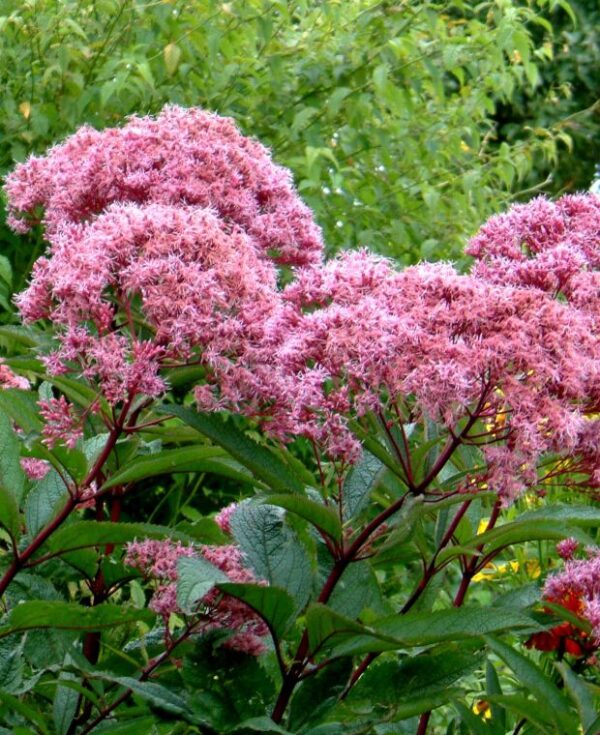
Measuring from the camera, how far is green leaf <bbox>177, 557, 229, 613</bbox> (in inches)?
52.8

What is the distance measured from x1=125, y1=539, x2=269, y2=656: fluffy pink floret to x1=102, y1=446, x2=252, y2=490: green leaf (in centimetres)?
9

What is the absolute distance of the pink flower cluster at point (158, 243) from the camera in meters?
1.54

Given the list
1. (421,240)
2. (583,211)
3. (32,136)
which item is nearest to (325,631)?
(583,211)

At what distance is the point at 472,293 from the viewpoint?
1.49m

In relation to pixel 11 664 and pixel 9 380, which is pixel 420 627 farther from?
pixel 9 380

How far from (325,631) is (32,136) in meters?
2.52

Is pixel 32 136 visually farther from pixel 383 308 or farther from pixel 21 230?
pixel 383 308

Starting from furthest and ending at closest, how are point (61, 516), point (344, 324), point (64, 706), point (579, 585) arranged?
point (579, 585) < point (64, 706) < point (61, 516) < point (344, 324)

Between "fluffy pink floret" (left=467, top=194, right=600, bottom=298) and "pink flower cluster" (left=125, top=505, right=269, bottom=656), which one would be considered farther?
"fluffy pink floret" (left=467, top=194, right=600, bottom=298)

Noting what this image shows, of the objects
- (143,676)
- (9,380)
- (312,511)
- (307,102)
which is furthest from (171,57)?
(312,511)

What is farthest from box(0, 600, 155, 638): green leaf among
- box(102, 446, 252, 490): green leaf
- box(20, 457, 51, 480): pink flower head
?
box(20, 457, 51, 480): pink flower head

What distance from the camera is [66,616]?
153 centimetres

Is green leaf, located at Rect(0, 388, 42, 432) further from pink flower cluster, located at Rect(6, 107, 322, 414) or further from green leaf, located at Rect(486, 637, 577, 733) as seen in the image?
green leaf, located at Rect(486, 637, 577, 733)

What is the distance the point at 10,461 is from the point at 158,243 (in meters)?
0.35
